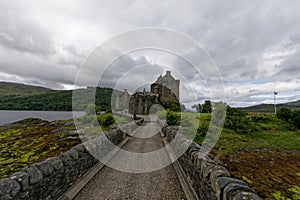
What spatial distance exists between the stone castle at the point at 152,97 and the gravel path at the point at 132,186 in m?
26.9

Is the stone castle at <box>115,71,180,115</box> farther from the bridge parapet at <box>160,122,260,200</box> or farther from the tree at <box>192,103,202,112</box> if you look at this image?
the bridge parapet at <box>160,122,260,200</box>

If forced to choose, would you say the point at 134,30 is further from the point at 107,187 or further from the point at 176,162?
the point at 107,187

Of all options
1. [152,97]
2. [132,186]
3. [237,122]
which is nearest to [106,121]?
[237,122]

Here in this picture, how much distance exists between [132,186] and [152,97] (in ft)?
126

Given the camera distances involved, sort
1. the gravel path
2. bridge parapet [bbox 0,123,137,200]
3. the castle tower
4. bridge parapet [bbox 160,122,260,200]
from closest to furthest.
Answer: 1. bridge parapet [bbox 160,122,260,200]
2. bridge parapet [bbox 0,123,137,200]
3. the gravel path
4. the castle tower

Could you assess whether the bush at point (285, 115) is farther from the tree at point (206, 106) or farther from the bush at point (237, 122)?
the tree at point (206, 106)

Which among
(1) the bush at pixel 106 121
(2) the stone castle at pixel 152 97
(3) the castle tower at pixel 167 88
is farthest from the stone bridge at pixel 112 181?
(3) the castle tower at pixel 167 88

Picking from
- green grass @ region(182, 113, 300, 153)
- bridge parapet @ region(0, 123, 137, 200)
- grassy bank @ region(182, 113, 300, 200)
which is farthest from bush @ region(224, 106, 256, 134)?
bridge parapet @ region(0, 123, 137, 200)

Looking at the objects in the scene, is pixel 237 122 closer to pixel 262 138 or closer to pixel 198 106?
pixel 262 138

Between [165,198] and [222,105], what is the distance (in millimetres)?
12035

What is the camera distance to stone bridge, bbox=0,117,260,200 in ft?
8.07

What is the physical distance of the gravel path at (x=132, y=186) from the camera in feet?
12.7

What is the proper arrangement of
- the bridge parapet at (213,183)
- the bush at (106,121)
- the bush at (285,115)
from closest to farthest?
the bridge parapet at (213,183) < the bush at (106,121) < the bush at (285,115)

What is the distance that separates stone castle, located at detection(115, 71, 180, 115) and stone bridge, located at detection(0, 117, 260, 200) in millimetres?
26945
